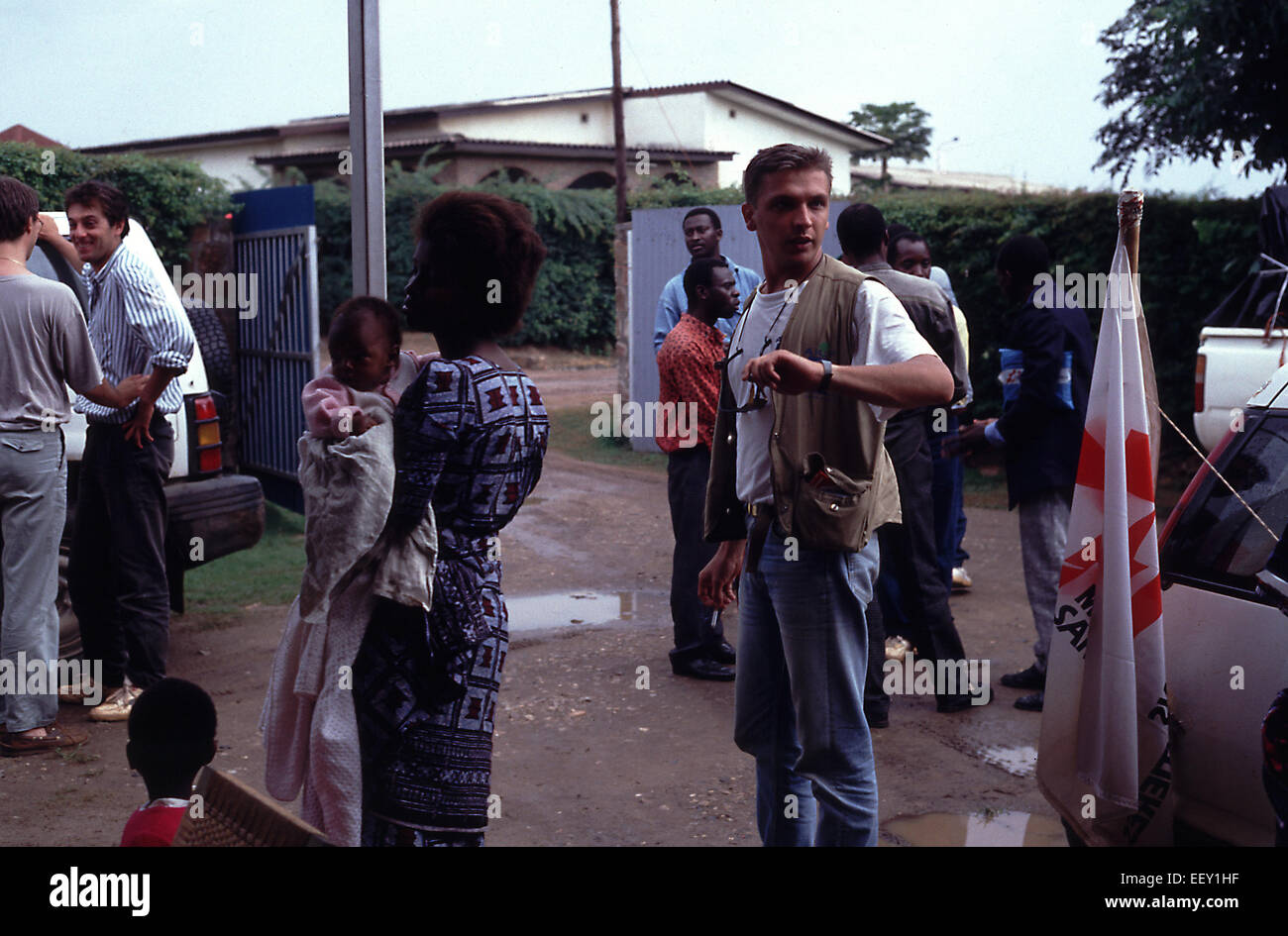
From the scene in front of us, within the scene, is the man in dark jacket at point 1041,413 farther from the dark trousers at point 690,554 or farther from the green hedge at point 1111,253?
the green hedge at point 1111,253

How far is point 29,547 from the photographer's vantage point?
15.8ft

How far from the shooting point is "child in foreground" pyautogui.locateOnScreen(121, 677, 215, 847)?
2.54 m

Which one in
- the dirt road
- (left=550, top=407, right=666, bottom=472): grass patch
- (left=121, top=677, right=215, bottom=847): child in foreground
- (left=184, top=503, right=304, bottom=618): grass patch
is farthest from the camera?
(left=550, top=407, right=666, bottom=472): grass patch

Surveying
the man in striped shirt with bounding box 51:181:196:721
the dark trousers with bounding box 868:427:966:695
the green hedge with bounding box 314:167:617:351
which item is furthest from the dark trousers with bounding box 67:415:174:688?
the green hedge with bounding box 314:167:617:351

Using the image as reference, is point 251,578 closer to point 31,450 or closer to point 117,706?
point 117,706

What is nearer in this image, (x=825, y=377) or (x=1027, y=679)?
(x=825, y=377)

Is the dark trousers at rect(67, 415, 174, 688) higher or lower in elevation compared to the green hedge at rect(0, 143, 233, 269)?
lower

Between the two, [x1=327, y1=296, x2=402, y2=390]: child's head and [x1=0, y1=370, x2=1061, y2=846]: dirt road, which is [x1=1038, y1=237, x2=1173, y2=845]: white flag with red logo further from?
[x1=327, y1=296, x2=402, y2=390]: child's head

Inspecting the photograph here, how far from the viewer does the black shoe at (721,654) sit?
604cm

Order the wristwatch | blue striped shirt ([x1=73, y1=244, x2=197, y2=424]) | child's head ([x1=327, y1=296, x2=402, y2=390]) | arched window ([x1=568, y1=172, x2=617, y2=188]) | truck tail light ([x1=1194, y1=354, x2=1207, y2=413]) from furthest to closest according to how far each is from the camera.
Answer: arched window ([x1=568, y1=172, x2=617, y2=188]) < truck tail light ([x1=1194, y1=354, x2=1207, y2=413]) < blue striped shirt ([x1=73, y1=244, x2=197, y2=424]) < the wristwatch < child's head ([x1=327, y1=296, x2=402, y2=390])

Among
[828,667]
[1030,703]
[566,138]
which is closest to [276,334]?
[1030,703]

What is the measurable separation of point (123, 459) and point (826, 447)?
3404 millimetres

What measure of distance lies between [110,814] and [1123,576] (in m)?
3.45
